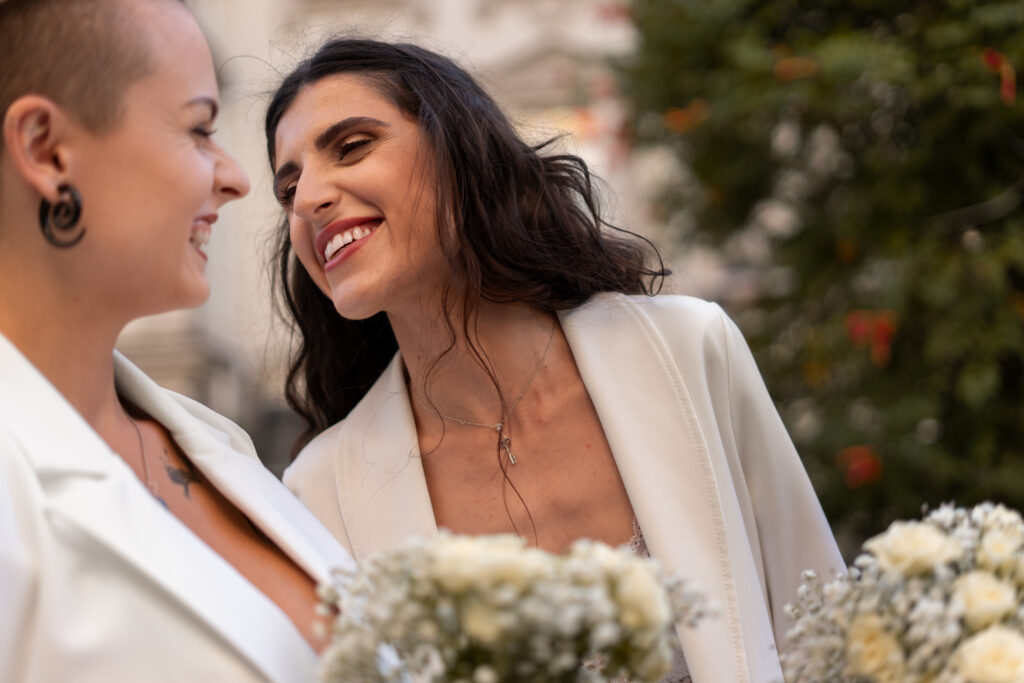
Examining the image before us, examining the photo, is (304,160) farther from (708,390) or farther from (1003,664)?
(1003,664)

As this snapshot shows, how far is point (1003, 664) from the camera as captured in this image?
4.69 feet

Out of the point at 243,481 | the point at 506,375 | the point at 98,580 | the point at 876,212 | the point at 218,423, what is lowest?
the point at 98,580

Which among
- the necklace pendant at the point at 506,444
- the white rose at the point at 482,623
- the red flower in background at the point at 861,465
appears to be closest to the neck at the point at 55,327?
the white rose at the point at 482,623

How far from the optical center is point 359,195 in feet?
8.07

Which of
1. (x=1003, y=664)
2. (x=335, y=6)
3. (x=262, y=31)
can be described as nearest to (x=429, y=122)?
(x=1003, y=664)

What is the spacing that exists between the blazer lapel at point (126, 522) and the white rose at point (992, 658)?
89cm

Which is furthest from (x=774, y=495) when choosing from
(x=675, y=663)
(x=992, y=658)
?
(x=992, y=658)

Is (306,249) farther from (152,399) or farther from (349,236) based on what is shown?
(152,399)

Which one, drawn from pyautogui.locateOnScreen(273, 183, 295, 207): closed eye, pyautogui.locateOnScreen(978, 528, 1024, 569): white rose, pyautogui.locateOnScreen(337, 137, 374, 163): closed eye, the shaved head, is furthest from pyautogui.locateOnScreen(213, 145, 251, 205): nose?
pyautogui.locateOnScreen(978, 528, 1024, 569): white rose

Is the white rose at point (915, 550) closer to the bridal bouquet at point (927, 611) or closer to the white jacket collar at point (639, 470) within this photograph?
the bridal bouquet at point (927, 611)

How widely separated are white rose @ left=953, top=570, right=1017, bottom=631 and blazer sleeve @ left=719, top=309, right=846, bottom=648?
1.02 metres

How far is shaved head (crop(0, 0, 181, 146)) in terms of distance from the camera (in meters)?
1.53

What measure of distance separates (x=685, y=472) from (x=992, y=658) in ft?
3.58

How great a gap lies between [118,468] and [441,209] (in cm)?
119
